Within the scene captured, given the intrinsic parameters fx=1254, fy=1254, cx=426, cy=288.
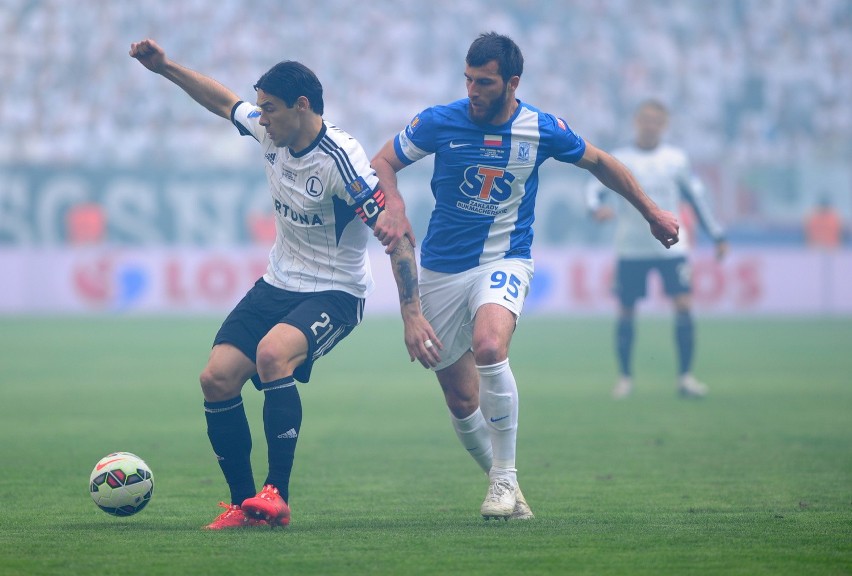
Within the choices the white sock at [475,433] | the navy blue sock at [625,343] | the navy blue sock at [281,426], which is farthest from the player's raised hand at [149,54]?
the navy blue sock at [625,343]

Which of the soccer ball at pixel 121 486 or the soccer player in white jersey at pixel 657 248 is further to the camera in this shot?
the soccer player in white jersey at pixel 657 248

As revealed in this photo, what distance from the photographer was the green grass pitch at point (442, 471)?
4730 millimetres

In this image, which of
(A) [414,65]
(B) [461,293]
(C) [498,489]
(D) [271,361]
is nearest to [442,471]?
(B) [461,293]

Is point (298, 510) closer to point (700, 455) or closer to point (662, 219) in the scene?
point (662, 219)

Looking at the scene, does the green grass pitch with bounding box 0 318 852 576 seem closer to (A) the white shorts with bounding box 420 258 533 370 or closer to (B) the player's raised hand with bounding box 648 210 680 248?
(A) the white shorts with bounding box 420 258 533 370

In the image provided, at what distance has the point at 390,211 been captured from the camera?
5.64 meters

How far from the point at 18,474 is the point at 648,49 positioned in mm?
20180

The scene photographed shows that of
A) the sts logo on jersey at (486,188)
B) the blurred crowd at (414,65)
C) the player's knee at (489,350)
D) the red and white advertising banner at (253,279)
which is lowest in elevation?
the player's knee at (489,350)

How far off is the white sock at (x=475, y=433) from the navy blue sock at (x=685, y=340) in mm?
5549

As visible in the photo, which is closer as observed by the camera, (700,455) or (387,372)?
(700,455)

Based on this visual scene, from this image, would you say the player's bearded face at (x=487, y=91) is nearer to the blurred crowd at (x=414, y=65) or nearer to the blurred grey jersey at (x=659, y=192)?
the blurred grey jersey at (x=659, y=192)

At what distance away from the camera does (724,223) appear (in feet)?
71.0

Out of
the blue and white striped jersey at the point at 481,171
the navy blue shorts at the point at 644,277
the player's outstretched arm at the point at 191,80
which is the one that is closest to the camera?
the blue and white striped jersey at the point at 481,171

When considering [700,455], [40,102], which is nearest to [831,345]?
[700,455]
